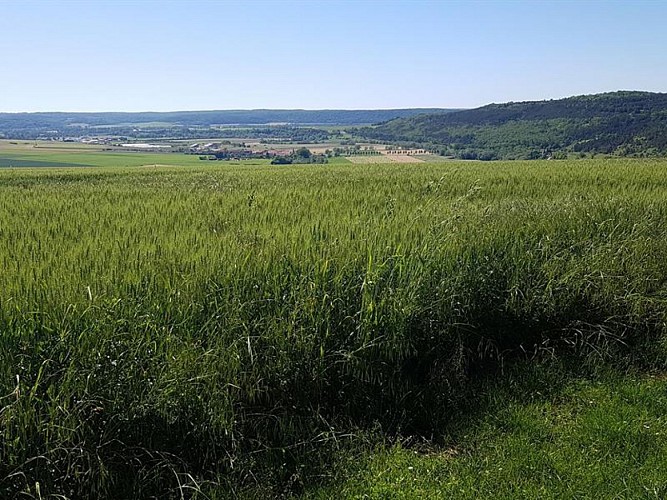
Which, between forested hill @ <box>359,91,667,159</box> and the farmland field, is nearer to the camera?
the farmland field

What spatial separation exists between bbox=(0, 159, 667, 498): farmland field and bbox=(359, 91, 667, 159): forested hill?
59.4 meters

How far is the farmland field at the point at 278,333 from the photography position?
9.00 ft

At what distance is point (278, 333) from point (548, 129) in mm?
109065

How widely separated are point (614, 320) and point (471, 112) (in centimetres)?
14181

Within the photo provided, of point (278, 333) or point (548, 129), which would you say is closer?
point (278, 333)

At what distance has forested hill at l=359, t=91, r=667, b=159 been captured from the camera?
7188 cm

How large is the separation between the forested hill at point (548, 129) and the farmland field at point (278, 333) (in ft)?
195

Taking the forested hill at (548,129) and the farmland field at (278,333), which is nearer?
the farmland field at (278,333)

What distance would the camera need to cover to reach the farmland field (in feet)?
9.00

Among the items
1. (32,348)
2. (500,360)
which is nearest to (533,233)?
(500,360)

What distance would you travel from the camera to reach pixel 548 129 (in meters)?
102

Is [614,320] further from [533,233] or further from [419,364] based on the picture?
[419,364]

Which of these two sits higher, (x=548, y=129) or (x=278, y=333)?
(x=548, y=129)

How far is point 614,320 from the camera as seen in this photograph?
5.08 m
